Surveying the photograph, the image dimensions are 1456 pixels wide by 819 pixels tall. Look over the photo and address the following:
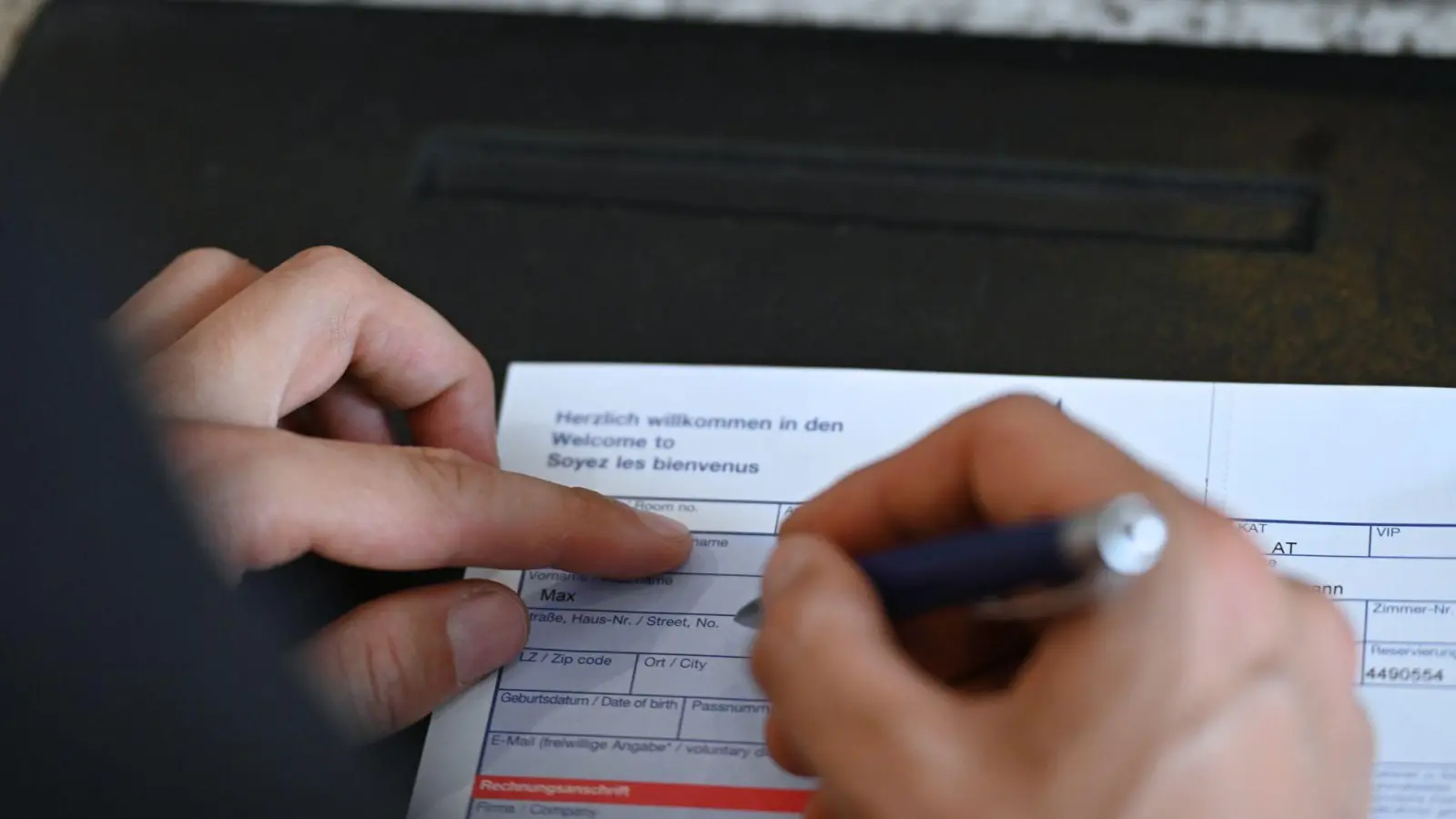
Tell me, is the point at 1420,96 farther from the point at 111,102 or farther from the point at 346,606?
the point at 111,102

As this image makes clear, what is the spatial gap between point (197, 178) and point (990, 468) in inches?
17.4

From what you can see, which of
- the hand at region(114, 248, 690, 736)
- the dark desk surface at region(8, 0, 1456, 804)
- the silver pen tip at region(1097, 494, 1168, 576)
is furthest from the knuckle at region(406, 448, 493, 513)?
the silver pen tip at region(1097, 494, 1168, 576)

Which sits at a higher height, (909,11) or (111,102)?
(909,11)

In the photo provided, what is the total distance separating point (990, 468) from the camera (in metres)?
0.35

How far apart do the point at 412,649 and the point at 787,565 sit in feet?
0.57

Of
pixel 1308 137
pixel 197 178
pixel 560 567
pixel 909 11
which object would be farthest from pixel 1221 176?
Answer: pixel 197 178

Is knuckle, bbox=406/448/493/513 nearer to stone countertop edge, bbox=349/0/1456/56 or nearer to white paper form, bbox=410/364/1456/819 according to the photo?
white paper form, bbox=410/364/1456/819

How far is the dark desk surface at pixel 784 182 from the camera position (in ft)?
1.74

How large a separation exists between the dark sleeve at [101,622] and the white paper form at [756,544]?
7.7 inches

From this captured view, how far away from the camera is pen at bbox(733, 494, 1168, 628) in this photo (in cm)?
29

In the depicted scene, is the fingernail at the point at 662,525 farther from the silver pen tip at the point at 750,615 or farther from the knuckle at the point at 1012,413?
the knuckle at the point at 1012,413

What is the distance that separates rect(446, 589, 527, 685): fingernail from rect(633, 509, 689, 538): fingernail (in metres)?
0.06

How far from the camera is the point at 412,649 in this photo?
46 centimetres

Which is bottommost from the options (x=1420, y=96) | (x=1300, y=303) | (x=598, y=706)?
(x=598, y=706)
